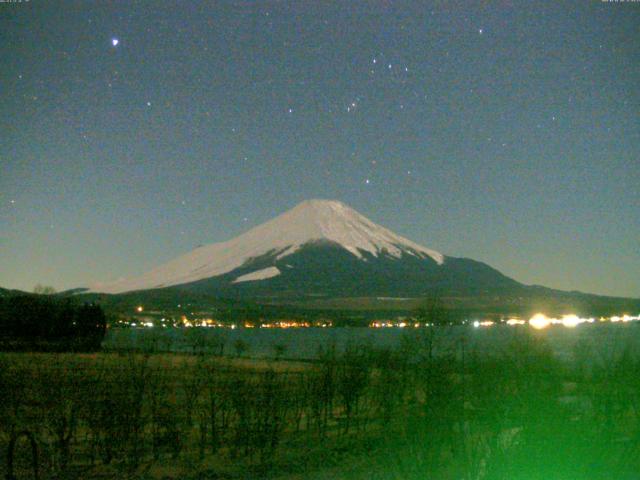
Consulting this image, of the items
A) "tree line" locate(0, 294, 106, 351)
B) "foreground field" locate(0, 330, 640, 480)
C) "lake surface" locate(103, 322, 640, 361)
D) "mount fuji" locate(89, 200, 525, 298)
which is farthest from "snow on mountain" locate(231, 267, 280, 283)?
"foreground field" locate(0, 330, 640, 480)

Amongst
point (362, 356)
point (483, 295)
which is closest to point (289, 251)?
point (483, 295)

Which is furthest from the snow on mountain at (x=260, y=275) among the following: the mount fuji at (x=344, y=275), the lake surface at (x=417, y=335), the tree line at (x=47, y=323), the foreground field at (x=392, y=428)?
the foreground field at (x=392, y=428)

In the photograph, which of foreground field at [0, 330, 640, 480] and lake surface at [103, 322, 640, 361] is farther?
lake surface at [103, 322, 640, 361]

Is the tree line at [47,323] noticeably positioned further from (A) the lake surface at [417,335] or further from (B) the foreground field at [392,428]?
(B) the foreground field at [392,428]

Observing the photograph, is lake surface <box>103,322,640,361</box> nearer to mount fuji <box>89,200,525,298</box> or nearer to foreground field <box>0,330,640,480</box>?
foreground field <box>0,330,640,480</box>

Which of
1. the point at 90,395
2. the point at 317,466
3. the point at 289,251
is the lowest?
the point at 317,466

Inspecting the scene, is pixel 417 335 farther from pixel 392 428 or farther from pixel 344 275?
pixel 344 275

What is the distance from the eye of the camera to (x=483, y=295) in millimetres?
156500

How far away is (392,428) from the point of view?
9.70m

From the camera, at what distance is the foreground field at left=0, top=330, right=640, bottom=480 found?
25.7 ft

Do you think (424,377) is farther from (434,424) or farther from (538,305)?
(538,305)

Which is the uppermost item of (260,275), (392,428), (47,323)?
(260,275)

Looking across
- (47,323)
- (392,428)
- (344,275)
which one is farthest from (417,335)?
(344,275)

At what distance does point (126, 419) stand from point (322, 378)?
15.2ft
